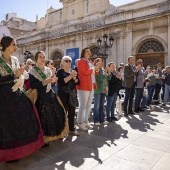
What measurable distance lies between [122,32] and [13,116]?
46.5 ft

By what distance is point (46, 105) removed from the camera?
3260mm

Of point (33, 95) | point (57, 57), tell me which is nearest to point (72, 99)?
point (33, 95)

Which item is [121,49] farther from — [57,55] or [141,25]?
[57,55]

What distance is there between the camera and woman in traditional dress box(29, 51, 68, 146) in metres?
3.21

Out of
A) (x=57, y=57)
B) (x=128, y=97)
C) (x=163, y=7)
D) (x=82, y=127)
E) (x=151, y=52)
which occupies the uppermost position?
(x=163, y=7)

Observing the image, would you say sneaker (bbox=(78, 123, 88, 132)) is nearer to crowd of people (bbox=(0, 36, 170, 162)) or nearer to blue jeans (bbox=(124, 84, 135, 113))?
crowd of people (bbox=(0, 36, 170, 162))

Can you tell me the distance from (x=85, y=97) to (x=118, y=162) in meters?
1.87

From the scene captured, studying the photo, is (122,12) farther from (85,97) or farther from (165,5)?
(85,97)

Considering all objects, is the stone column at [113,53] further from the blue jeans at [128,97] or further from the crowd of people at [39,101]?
the crowd of people at [39,101]

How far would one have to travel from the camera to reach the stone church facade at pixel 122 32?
13479 millimetres

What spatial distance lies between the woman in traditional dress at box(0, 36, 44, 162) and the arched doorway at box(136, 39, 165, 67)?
1285 cm

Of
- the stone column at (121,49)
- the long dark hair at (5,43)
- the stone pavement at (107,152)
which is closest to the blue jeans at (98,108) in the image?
the stone pavement at (107,152)

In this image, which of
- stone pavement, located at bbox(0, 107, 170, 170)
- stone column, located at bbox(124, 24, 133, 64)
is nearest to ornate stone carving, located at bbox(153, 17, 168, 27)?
stone column, located at bbox(124, 24, 133, 64)

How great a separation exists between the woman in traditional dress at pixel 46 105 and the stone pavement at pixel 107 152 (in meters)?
0.30
